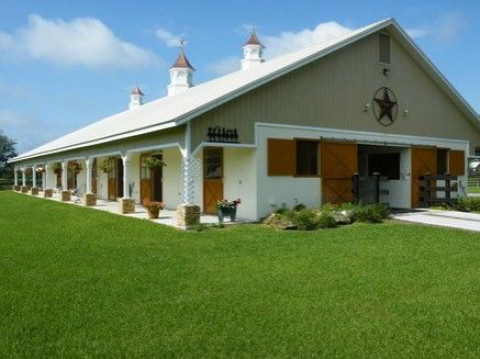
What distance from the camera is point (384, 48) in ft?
52.9

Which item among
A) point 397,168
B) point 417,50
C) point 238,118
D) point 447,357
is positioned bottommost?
point 447,357

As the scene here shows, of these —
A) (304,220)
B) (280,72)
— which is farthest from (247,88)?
(304,220)

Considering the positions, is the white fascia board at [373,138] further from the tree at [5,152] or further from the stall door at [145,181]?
the tree at [5,152]

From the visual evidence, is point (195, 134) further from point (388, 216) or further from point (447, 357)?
point (447, 357)

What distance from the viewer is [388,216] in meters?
13.6

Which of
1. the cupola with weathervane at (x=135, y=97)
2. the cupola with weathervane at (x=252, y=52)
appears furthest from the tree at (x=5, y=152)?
the cupola with weathervane at (x=252, y=52)

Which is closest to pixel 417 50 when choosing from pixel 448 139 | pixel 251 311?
pixel 448 139

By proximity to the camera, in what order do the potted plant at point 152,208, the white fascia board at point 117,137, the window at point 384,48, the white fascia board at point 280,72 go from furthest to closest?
the window at point 384,48
the potted plant at point 152,208
the white fascia board at point 117,137
the white fascia board at point 280,72

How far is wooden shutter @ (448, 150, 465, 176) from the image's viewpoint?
18203 mm

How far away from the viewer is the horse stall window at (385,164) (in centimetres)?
1744

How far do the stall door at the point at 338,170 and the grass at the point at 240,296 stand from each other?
4585mm

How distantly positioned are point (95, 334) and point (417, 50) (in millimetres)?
15112

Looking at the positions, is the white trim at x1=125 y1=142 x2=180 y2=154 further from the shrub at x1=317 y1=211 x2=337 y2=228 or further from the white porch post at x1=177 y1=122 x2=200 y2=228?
the shrub at x1=317 y1=211 x2=337 y2=228

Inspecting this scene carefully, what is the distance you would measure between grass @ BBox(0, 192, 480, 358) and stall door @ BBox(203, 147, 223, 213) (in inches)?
185
